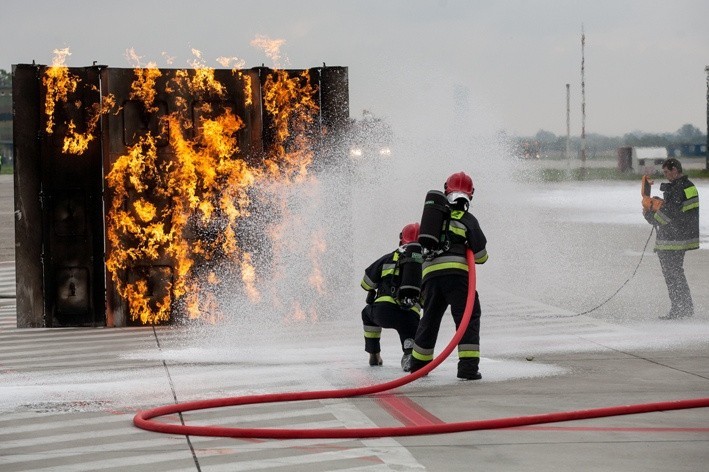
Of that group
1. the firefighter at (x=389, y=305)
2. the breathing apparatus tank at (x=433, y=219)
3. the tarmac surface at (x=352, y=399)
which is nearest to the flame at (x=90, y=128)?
the tarmac surface at (x=352, y=399)

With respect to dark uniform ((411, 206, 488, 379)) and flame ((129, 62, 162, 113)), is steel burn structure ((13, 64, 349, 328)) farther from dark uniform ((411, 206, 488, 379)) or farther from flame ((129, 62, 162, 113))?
dark uniform ((411, 206, 488, 379))

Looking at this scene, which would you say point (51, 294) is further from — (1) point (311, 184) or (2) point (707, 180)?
(2) point (707, 180)

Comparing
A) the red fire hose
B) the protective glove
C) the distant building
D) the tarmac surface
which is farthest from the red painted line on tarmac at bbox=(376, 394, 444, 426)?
the distant building

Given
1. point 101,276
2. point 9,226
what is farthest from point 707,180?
point 101,276

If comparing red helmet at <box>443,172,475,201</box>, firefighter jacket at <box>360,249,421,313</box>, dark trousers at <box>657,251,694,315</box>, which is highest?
red helmet at <box>443,172,475,201</box>

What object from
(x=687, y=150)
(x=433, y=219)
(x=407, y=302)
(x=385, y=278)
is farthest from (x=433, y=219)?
(x=687, y=150)

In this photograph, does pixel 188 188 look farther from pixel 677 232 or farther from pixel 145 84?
pixel 677 232

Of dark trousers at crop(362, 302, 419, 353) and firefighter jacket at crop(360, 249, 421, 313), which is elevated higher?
firefighter jacket at crop(360, 249, 421, 313)

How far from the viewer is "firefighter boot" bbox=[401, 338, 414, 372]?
1114 cm

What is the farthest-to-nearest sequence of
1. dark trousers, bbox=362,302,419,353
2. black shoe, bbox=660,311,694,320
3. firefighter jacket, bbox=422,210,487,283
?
black shoe, bbox=660,311,694,320 → dark trousers, bbox=362,302,419,353 → firefighter jacket, bbox=422,210,487,283

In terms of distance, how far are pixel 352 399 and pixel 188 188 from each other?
256 inches

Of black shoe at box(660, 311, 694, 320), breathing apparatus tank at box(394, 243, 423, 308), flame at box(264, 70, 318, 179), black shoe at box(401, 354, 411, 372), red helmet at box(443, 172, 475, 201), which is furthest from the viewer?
flame at box(264, 70, 318, 179)

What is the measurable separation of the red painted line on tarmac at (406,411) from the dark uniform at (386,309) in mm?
1608

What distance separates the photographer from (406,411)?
9.09 meters
